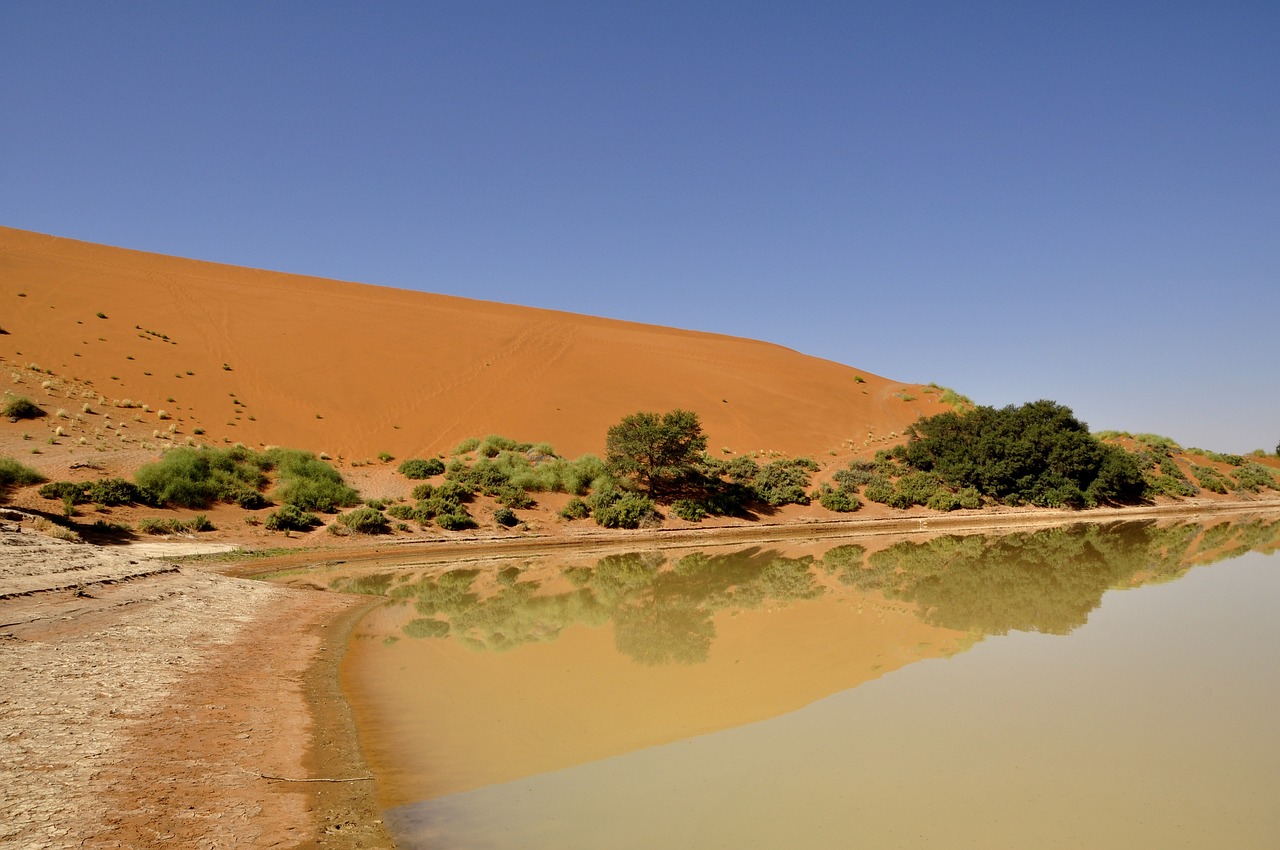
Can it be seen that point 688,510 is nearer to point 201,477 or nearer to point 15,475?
point 201,477

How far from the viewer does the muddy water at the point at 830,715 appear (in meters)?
4.83

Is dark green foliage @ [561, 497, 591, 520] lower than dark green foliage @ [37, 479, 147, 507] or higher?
lower

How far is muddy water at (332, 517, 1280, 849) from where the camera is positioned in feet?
15.9

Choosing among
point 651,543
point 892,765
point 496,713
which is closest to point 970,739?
point 892,765

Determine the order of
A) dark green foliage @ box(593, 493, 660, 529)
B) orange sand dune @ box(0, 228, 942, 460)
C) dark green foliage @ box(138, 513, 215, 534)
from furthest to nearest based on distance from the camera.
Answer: orange sand dune @ box(0, 228, 942, 460)
dark green foliage @ box(593, 493, 660, 529)
dark green foliage @ box(138, 513, 215, 534)

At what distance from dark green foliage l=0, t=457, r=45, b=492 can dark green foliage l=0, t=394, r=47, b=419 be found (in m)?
5.72

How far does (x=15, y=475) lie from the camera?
19.5m

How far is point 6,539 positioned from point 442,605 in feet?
23.8

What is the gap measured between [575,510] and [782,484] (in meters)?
9.92

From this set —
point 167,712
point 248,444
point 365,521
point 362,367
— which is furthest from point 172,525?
point 362,367

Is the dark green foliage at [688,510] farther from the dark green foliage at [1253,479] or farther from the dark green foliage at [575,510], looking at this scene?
the dark green foliage at [1253,479]

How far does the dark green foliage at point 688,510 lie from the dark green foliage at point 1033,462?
29.2 ft

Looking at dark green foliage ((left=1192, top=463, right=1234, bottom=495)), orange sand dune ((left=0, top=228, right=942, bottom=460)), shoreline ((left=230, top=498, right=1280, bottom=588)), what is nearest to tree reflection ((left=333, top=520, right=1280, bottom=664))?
shoreline ((left=230, top=498, right=1280, bottom=588))

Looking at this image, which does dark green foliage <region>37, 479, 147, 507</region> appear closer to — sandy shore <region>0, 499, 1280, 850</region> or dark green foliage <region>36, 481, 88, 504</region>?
dark green foliage <region>36, 481, 88, 504</region>
